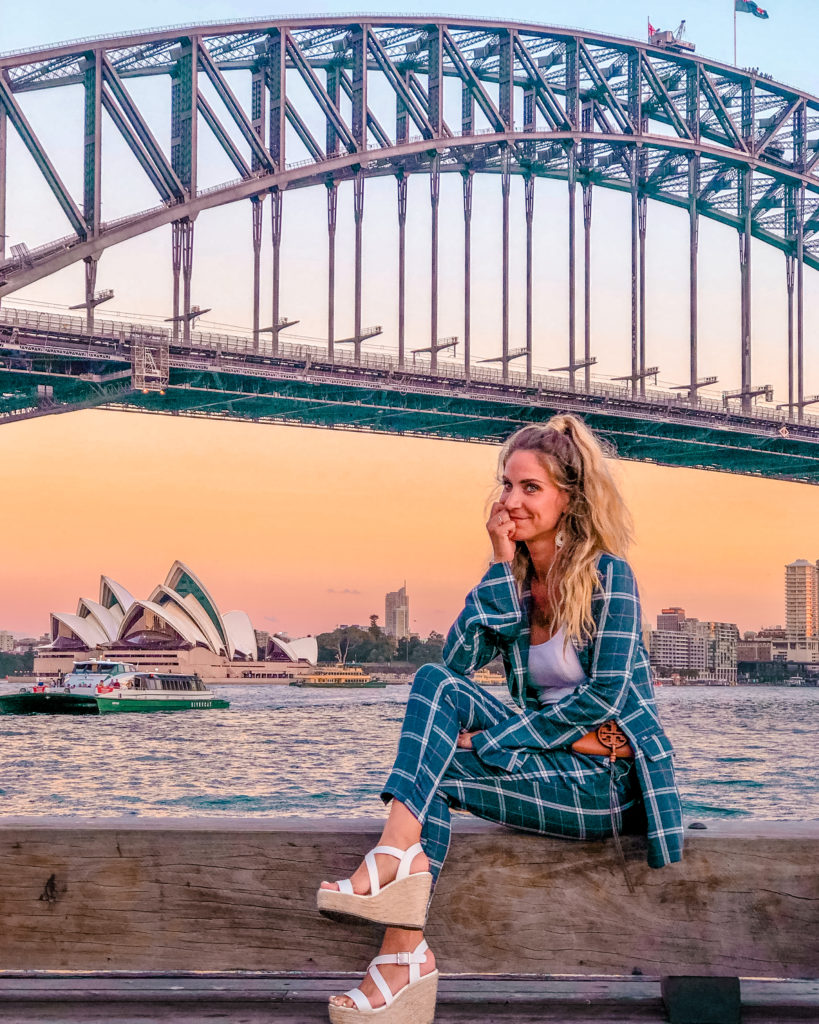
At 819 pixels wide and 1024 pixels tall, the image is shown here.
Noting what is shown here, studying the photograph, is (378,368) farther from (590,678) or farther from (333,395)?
(590,678)

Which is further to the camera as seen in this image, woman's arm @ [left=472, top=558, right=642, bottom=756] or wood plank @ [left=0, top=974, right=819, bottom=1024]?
woman's arm @ [left=472, top=558, right=642, bottom=756]

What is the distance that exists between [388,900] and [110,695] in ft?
108

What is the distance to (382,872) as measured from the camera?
1.85 m

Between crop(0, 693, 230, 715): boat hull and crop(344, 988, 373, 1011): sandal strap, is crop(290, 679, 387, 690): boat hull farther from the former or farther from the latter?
crop(344, 988, 373, 1011): sandal strap

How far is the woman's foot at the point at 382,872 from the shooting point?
1848 mm

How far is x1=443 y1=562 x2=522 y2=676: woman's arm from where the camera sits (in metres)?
2.09

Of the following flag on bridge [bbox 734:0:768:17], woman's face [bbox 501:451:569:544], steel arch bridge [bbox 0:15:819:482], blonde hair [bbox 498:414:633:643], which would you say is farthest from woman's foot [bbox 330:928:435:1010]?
flag on bridge [bbox 734:0:768:17]

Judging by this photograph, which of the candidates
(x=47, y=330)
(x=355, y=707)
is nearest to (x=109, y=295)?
(x=47, y=330)

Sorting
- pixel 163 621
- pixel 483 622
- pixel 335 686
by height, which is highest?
pixel 163 621

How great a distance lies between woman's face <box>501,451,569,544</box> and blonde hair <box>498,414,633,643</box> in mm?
11

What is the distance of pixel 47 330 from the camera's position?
24.2m

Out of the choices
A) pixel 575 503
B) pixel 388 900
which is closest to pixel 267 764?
pixel 575 503

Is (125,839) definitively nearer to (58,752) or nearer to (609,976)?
(609,976)

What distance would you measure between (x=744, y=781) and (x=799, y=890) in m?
15.2
